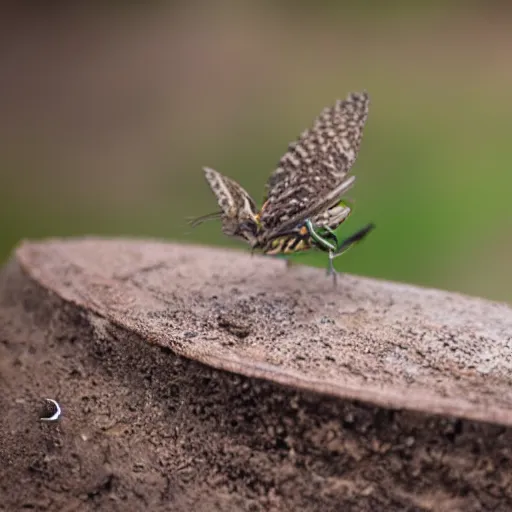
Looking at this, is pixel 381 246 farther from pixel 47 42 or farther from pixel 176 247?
pixel 47 42

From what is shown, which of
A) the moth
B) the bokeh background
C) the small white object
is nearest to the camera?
the small white object

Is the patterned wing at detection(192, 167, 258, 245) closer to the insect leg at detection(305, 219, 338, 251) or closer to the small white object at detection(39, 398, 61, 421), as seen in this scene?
the insect leg at detection(305, 219, 338, 251)

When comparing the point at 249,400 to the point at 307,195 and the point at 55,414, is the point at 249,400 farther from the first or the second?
the point at 307,195

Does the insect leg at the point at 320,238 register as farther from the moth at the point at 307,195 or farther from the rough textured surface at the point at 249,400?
the rough textured surface at the point at 249,400

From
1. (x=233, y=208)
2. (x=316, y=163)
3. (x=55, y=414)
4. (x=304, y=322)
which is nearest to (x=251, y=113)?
(x=316, y=163)

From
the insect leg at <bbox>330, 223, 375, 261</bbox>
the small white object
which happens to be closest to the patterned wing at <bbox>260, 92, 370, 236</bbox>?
the insect leg at <bbox>330, 223, 375, 261</bbox>

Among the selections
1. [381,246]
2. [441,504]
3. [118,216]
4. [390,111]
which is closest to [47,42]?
[118,216]
